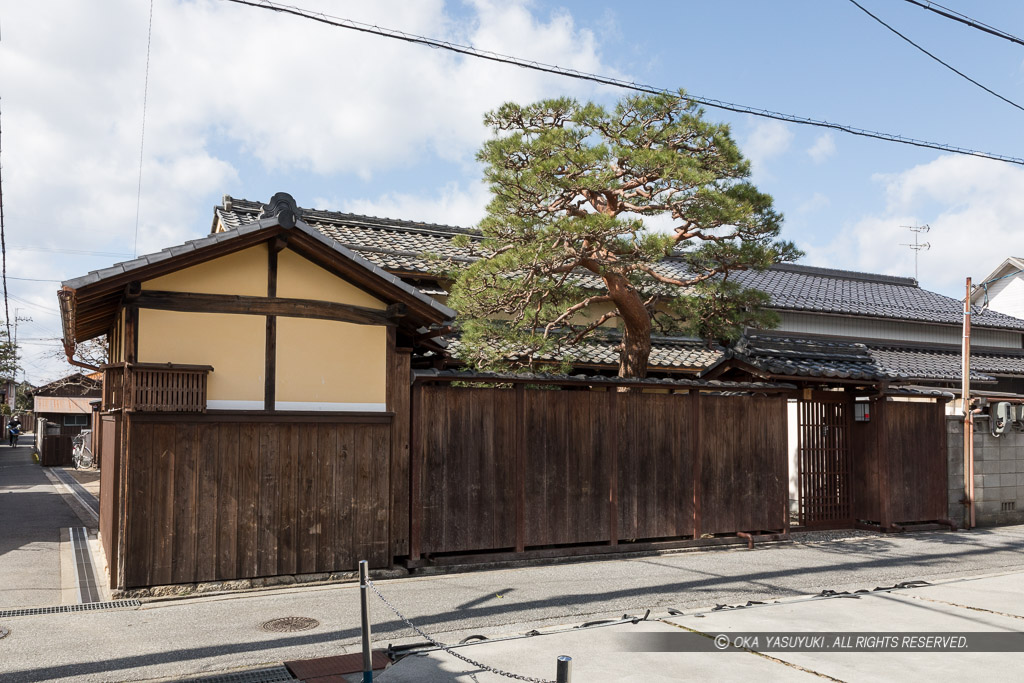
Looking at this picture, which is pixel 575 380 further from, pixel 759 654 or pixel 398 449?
pixel 759 654

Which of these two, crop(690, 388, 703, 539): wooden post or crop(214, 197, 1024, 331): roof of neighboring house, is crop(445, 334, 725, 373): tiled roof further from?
crop(690, 388, 703, 539): wooden post

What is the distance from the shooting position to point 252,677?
18.9 feet

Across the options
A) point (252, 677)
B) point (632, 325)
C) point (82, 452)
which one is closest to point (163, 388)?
point (252, 677)

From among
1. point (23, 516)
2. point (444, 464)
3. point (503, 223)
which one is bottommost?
point (23, 516)

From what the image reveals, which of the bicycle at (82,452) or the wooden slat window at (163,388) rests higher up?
the wooden slat window at (163,388)

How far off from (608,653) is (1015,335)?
937 inches

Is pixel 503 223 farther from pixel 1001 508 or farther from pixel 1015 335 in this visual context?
pixel 1015 335

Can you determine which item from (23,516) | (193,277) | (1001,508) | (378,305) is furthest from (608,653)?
(23,516)

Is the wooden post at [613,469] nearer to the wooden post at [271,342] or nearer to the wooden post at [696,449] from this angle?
the wooden post at [696,449]

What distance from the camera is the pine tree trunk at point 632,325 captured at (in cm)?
1173

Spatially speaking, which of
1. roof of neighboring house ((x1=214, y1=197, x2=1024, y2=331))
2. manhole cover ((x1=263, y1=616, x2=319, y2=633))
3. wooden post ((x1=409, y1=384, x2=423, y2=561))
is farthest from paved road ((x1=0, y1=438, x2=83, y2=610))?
roof of neighboring house ((x1=214, y1=197, x2=1024, y2=331))

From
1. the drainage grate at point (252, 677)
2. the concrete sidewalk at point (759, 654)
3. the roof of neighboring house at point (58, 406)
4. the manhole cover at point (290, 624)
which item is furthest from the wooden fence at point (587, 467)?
the roof of neighboring house at point (58, 406)

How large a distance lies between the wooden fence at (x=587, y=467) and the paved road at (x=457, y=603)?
1.74 feet

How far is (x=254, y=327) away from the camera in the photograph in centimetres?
889
